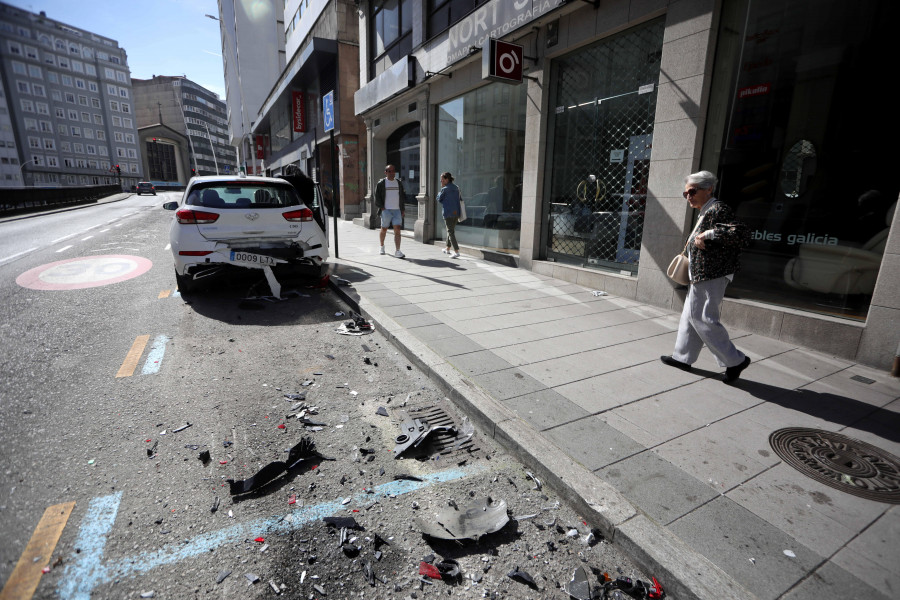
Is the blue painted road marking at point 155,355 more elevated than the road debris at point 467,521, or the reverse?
the blue painted road marking at point 155,355

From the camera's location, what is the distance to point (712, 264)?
372cm

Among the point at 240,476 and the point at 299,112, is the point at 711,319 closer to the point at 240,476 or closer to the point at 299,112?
the point at 240,476

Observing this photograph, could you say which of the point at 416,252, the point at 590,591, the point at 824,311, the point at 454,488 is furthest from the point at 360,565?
the point at 416,252

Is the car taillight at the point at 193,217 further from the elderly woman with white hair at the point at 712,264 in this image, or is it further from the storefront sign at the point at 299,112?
the storefront sign at the point at 299,112

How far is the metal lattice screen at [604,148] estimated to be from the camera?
6883 millimetres

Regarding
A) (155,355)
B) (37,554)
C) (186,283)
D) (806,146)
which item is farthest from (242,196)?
(806,146)

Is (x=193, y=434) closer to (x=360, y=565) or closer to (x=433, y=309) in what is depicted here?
(x=360, y=565)

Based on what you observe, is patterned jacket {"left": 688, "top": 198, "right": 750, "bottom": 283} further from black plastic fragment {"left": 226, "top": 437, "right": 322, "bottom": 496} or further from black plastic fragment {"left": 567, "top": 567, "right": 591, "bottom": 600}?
black plastic fragment {"left": 226, "top": 437, "right": 322, "bottom": 496}

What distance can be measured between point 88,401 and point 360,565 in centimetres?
287

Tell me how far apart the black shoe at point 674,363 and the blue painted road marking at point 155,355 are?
15.9ft

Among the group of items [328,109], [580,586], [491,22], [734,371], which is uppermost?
[491,22]

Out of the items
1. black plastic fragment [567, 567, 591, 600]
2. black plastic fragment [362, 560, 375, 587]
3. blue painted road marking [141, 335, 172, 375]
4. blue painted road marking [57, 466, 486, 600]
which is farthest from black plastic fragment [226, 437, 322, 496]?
blue painted road marking [141, 335, 172, 375]

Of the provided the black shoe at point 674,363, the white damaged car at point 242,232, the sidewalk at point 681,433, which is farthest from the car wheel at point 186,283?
the black shoe at point 674,363

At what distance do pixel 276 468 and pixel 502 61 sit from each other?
8102 mm
